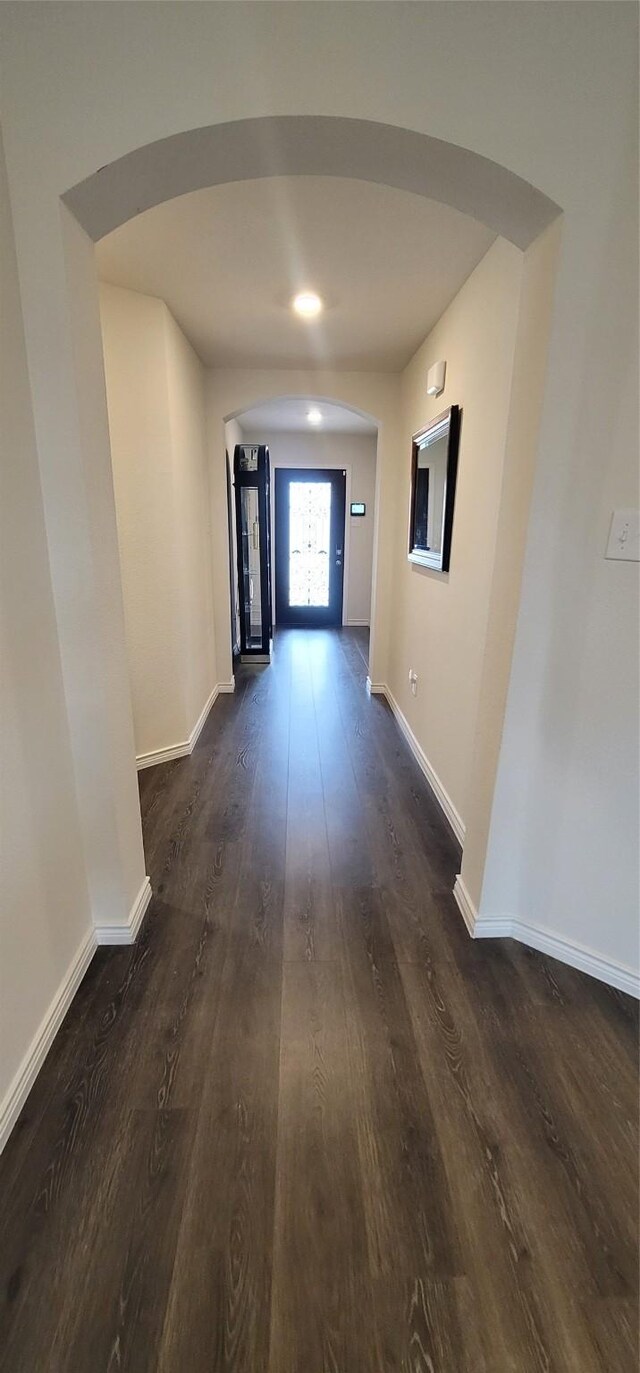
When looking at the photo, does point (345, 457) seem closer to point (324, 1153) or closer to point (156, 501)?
point (156, 501)

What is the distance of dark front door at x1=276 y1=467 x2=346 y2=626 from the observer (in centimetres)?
643

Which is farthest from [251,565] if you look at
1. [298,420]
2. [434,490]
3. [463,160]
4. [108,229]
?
[463,160]

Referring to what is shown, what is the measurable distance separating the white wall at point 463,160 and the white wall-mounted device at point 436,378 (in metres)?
1.23

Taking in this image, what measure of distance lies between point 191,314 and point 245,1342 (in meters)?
3.55

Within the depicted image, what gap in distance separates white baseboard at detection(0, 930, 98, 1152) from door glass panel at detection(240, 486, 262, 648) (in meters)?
3.83

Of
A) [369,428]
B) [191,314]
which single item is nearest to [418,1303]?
[191,314]

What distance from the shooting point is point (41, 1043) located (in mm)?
1329

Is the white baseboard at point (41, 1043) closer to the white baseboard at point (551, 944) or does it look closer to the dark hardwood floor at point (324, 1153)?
the dark hardwood floor at point (324, 1153)

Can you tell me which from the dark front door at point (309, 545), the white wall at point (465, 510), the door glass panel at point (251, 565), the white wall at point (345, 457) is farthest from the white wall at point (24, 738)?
the dark front door at point (309, 545)

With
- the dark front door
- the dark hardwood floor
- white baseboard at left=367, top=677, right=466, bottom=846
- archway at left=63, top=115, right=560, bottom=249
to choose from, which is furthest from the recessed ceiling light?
the dark front door

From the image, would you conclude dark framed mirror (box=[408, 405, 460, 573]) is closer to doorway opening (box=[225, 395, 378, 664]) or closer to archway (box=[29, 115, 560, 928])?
archway (box=[29, 115, 560, 928])

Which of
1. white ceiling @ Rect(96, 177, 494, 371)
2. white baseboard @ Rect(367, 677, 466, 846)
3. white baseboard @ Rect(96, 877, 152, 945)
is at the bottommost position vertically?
white baseboard @ Rect(96, 877, 152, 945)

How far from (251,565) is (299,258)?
3.16m

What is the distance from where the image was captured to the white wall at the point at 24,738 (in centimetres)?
118
